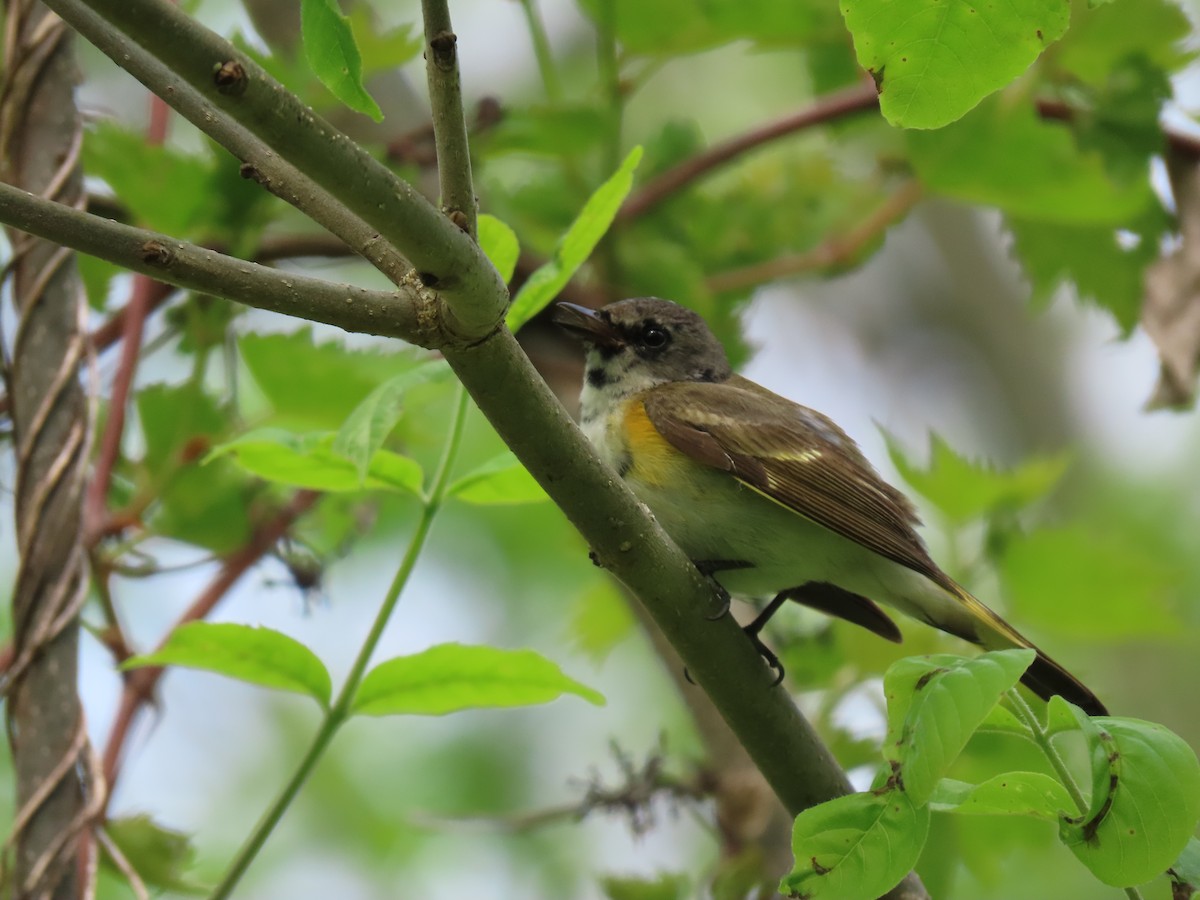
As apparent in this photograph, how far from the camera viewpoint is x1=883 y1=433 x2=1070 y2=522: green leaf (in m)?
3.83

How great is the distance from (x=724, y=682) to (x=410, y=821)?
204cm

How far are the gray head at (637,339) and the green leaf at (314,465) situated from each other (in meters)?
1.86

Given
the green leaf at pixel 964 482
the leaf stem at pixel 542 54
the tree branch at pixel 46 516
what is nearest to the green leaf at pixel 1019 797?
the tree branch at pixel 46 516

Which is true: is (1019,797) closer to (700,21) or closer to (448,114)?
(448,114)

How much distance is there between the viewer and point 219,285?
5.12 feet

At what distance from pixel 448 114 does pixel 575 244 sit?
61cm

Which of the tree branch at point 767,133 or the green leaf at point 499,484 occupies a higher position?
the tree branch at point 767,133

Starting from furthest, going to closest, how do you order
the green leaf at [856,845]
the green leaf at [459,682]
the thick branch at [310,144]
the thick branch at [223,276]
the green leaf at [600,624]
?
the green leaf at [600,624] → the green leaf at [459,682] → the green leaf at [856,845] → the thick branch at [223,276] → the thick branch at [310,144]

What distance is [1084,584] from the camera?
3.77m

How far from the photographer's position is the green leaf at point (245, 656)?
224 centimetres

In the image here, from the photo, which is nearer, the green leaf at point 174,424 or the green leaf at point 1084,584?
the green leaf at point 174,424

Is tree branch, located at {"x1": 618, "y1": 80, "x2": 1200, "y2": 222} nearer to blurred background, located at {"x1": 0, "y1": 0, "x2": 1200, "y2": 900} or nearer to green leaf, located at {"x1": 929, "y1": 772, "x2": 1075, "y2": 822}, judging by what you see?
blurred background, located at {"x1": 0, "y1": 0, "x2": 1200, "y2": 900}

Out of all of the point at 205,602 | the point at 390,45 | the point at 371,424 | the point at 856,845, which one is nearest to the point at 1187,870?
the point at 856,845

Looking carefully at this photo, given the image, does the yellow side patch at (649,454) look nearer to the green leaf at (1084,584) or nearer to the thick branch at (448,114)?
the green leaf at (1084,584)
